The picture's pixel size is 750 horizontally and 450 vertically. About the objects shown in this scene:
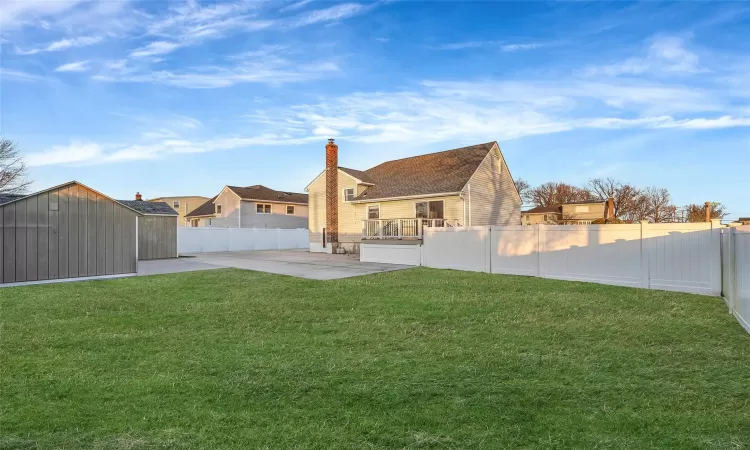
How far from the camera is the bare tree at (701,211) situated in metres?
36.3

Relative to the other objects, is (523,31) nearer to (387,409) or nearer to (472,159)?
(472,159)

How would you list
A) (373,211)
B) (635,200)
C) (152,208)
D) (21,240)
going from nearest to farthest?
(21,240) < (152,208) < (373,211) < (635,200)

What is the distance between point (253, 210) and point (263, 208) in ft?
3.57

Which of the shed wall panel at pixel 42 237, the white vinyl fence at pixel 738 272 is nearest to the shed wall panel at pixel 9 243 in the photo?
the shed wall panel at pixel 42 237

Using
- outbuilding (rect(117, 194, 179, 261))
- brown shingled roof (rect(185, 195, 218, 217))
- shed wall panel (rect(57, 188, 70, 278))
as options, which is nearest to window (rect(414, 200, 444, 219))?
outbuilding (rect(117, 194, 179, 261))

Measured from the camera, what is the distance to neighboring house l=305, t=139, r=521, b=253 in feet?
63.9

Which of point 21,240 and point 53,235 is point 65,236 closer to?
point 53,235

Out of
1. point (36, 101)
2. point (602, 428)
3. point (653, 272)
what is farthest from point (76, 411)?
point (36, 101)

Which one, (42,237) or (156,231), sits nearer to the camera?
(42,237)

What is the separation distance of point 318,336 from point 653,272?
345 inches

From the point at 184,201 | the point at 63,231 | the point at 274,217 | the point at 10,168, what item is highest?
the point at 10,168

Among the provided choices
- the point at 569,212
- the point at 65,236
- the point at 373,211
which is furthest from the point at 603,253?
the point at 569,212

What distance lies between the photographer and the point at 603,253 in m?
10.9

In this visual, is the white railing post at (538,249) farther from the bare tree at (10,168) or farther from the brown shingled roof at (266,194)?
the bare tree at (10,168)
